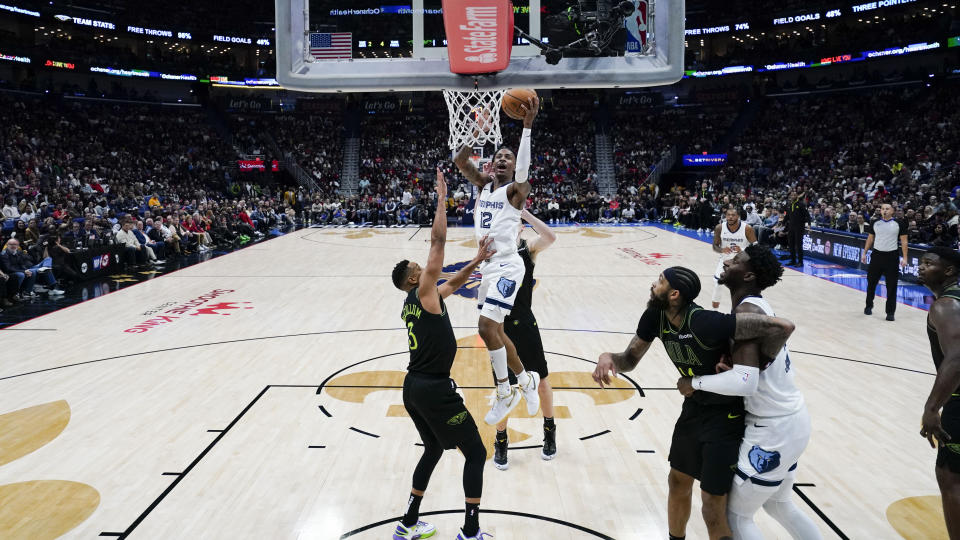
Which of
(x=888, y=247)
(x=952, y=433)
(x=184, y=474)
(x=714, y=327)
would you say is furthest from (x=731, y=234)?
(x=184, y=474)

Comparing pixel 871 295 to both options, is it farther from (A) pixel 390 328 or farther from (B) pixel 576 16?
(A) pixel 390 328

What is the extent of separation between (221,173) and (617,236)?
2125 centimetres

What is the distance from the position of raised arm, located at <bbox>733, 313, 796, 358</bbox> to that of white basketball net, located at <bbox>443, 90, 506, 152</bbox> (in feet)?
24.2

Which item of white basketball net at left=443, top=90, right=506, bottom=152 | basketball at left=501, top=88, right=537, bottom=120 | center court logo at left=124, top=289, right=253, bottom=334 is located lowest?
center court logo at left=124, top=289, right=253, bottom=334

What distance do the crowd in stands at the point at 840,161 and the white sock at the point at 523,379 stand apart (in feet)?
47.5

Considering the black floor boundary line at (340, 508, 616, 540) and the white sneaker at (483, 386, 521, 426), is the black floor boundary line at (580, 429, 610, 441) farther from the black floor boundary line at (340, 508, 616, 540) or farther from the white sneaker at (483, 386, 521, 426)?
the black floor boundary line at (340, 508, 616, 540)

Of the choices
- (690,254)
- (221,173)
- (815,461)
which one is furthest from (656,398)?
(221,173)

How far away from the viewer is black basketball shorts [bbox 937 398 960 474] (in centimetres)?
321

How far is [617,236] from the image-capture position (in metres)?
22.1

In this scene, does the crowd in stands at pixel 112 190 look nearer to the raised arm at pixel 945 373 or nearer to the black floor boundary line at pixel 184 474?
the black floor boundary line at pixel 184 474

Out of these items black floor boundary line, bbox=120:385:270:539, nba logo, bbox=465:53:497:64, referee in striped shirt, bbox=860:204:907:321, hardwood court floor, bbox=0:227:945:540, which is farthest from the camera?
referee in striped shirt, bbox=860:204:907:321

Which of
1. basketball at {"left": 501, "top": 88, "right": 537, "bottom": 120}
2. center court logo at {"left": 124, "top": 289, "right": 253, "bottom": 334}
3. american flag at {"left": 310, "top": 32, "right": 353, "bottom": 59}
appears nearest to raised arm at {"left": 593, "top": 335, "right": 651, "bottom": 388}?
basketball at {"left": 501, "top": 88, "right": 537, "bottom": 120}

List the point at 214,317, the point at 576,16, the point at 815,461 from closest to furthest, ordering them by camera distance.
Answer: the point at 815,461, the point at 576,16, the point at 214,317

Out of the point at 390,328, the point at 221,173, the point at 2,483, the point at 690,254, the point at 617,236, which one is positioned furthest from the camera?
the point at 221,173
